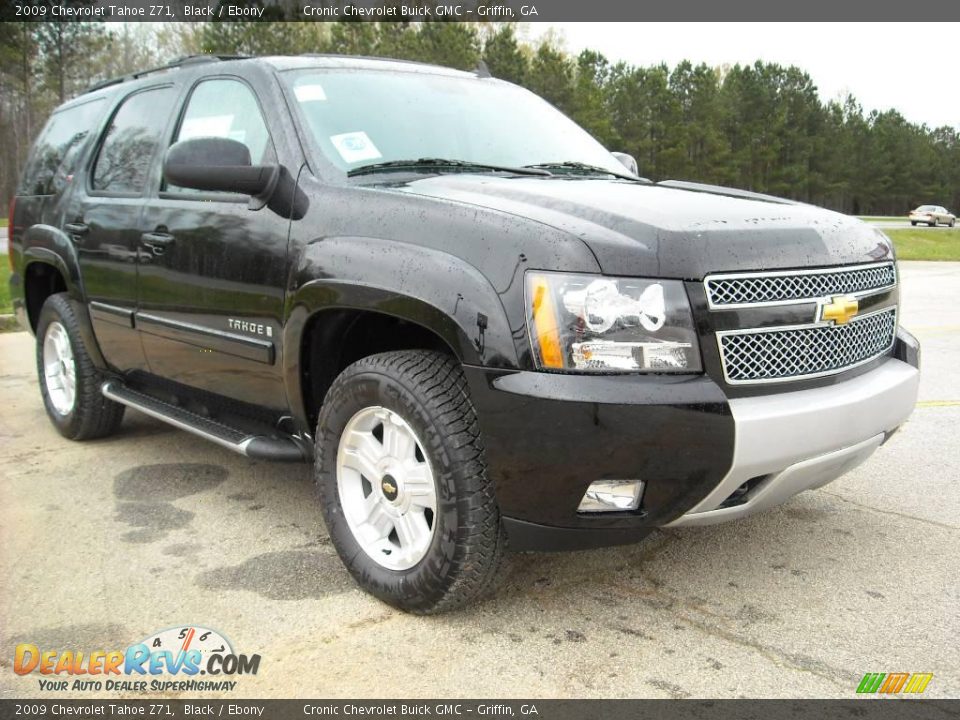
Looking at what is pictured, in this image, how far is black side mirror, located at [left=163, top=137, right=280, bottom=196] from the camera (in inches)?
128

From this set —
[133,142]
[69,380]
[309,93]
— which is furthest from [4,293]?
[309,93]

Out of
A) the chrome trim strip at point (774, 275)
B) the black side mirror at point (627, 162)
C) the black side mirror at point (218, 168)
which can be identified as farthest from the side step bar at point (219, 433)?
the black side mirror at point (627, 162)

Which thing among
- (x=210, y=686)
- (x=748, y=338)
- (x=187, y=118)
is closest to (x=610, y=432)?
(x=748, y=338)

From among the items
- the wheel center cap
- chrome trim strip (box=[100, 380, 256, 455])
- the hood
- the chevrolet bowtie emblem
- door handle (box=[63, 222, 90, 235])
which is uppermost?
A: the hood

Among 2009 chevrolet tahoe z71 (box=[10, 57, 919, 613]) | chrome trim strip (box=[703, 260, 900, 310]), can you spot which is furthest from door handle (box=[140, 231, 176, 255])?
chrome trim strip (box=[703, 260, 900, 310])

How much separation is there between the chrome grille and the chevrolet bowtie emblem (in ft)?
0.09

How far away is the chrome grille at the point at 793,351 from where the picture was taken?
260 cm

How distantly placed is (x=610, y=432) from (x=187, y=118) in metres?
2.69

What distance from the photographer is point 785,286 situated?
271 centimetres

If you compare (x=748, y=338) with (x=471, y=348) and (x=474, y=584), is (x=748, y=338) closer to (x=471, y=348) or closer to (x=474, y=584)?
(x=471, y=348)

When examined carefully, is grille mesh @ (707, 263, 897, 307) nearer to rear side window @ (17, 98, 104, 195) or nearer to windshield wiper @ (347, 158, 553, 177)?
windshield wiper @ (347, 158, 553, 177)

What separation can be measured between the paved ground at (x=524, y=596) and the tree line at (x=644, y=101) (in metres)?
27.4

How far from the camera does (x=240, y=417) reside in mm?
3789

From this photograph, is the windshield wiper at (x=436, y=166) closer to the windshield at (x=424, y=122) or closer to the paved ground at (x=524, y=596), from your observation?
the windshield at (x=424, y=122)
